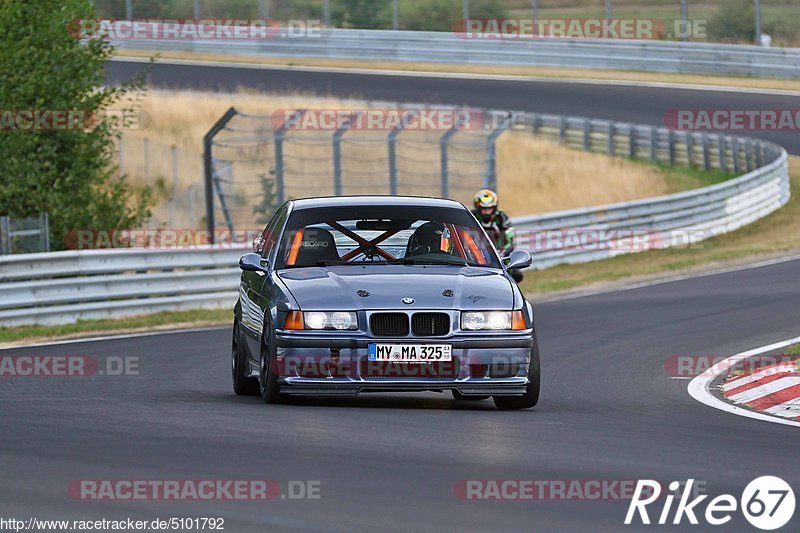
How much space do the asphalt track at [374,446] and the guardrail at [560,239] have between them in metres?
5.52

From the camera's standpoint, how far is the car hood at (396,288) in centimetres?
1020

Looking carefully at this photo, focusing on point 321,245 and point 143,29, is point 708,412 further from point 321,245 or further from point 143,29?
point 143,29

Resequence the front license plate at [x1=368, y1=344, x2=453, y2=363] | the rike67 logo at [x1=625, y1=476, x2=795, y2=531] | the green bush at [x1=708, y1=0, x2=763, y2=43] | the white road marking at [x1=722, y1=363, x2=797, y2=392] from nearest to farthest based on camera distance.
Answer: the rike67 logo at [x1=625, y1=476, x2=795, y2=531], the front license plate at [x1=368, y1=344, x2=453, y2=363], the white road marking at [x1=722, y1=363, x2=797, y2=392], the green bush at [x1=708, y1=0, x2=763, y2=43]

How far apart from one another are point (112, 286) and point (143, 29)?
108ft

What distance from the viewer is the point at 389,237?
11.7 meters

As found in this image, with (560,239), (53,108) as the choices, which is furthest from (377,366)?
(560,239)

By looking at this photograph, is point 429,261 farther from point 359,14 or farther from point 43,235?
point 359,14

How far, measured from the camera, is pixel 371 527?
6492 millimetres

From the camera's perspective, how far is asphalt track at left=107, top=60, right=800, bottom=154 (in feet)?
141

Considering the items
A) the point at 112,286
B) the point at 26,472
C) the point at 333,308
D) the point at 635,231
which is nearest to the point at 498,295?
the point at 333,308

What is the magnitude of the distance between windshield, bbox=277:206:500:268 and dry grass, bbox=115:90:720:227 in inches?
761

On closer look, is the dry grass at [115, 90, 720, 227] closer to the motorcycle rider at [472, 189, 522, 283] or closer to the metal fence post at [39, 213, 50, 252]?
the metal fence post at [39, 213, 50, 252]

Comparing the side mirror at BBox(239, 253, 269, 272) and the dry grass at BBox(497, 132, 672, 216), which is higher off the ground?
the side mirror at BBox(239, 253, 269, 272)

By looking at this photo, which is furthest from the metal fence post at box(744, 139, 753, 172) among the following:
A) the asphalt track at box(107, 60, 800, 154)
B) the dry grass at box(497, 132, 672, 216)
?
the asphalt track at box(107, 60, 800, 154)
